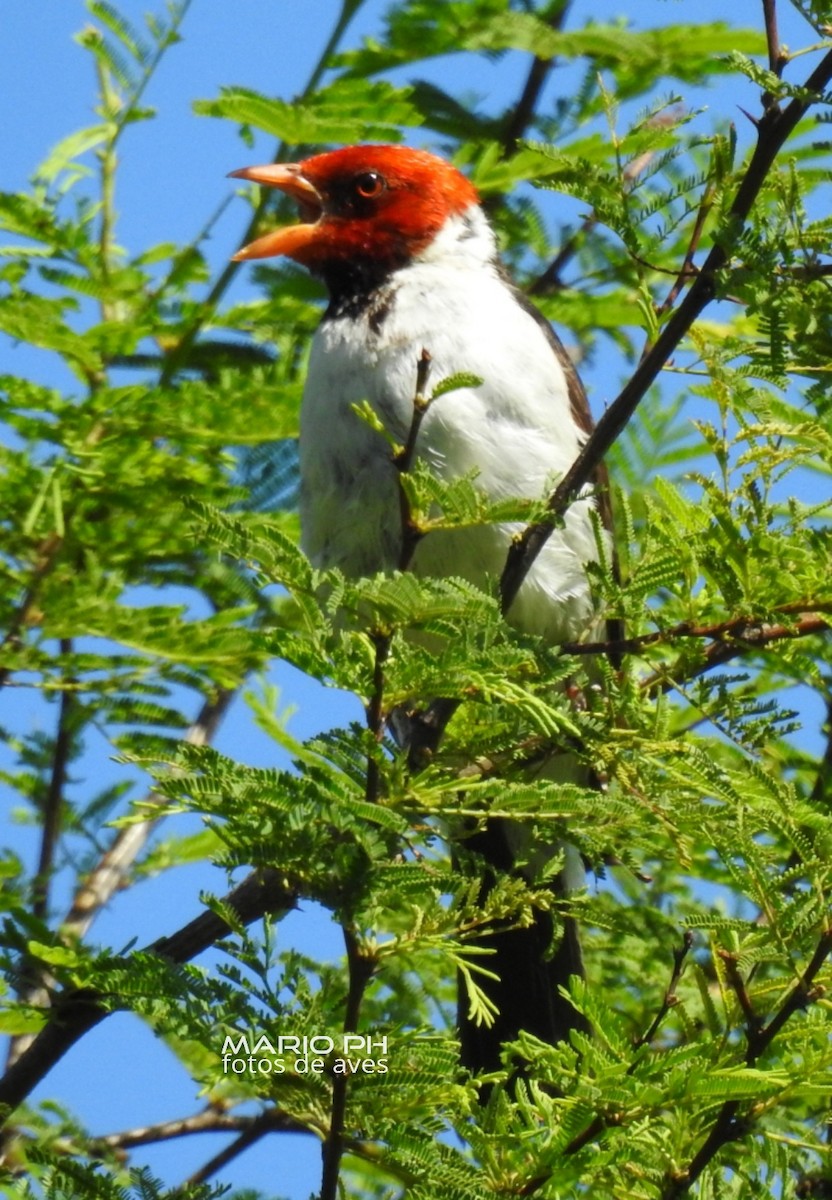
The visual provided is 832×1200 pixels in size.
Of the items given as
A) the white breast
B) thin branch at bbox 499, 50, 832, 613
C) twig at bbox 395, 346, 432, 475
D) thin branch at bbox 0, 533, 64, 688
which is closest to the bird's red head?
the white breast

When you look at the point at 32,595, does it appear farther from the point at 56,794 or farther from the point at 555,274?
the point at 555,274

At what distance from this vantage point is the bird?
4.53m

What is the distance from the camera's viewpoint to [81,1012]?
3.35 metres

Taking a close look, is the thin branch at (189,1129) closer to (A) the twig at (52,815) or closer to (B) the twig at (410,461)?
(A) the twig at (52,815)

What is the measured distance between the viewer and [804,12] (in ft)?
9.22

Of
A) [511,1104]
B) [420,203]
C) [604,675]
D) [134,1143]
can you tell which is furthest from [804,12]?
[134,1143]

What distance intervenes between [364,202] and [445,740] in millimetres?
2425

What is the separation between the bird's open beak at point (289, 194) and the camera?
5.27 meters

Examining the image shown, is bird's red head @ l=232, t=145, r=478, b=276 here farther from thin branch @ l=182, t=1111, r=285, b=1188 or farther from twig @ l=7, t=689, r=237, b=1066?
thin branch @ l=182, t=1111, r=285, b=1188

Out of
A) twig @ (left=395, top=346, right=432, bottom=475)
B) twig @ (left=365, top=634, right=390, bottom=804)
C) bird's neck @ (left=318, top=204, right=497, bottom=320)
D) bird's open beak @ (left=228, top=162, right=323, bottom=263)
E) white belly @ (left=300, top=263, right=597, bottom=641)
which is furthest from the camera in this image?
bird's open beak @ (left=228, top=162, right=323, bottom=263)

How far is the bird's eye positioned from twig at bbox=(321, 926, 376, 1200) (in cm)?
324

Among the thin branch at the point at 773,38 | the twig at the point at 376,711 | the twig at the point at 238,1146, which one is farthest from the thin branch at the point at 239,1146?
the thin branch at the point at 773,38

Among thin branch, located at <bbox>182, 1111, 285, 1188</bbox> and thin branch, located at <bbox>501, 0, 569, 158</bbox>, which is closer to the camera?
thin branch, located at <bbox>182, 1111, 285, 1188</bbox>

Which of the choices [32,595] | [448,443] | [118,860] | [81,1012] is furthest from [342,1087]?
[118,860]
